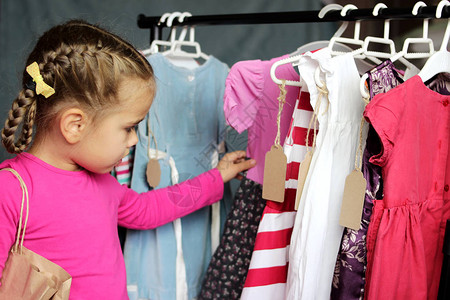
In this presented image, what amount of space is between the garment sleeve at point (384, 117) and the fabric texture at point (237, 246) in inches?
17.8

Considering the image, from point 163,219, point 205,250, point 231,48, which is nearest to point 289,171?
point 163,219

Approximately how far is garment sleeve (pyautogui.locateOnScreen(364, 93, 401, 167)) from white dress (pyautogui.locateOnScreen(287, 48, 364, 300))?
0.10 m

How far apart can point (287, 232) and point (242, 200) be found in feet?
0.73

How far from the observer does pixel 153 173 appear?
1248 millimetres

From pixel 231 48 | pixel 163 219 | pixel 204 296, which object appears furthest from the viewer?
pixel 231 48

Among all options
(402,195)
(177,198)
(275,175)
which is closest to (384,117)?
(402,195)

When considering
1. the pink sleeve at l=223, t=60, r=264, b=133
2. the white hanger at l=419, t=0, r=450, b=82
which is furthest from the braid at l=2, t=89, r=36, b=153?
the white hanger at l=419, t=0, r=450, b=82

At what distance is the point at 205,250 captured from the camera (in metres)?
1.41

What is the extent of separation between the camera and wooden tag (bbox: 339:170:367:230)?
87 centimetres

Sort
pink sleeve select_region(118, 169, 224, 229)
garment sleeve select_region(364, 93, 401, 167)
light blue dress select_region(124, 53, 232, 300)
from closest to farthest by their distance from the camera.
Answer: garment sleeve select_region(364, 93, 401, 167) → pink sleeve select_region(118, 169, 224, 229) → light blue dress select_region(124, 53, 232, 300)

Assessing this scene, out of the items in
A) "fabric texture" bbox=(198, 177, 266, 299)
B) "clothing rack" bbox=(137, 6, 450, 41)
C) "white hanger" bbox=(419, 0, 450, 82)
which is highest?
"clothing rack" bbox=(137, 6, 450, 41)

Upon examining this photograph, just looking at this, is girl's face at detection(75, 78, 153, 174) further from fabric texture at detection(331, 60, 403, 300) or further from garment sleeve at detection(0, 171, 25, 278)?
fabric texture at detection(331, 60, 403, 300)

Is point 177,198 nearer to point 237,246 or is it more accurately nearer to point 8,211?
point 237,246

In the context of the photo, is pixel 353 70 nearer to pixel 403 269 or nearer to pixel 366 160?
pixel 366 160
